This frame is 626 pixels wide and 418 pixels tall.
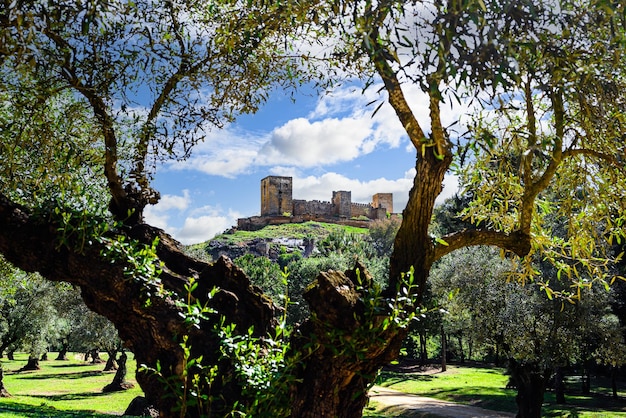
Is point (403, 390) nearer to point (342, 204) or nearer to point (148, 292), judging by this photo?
point (148, 292)

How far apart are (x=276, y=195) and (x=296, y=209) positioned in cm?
687

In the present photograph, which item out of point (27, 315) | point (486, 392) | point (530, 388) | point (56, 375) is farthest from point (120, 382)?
point (530, 388)

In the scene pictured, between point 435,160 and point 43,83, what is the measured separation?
4387mm

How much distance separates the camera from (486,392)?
29.4 metres

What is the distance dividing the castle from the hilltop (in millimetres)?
2852

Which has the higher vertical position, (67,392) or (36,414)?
(36,414)

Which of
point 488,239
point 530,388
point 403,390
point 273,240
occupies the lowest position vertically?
point 403,390

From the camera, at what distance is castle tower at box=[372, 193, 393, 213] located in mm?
157000

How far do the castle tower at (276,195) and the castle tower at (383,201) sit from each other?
26.1 m

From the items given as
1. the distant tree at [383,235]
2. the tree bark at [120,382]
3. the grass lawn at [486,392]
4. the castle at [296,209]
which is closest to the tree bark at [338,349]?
the grass lawn at [486,392]

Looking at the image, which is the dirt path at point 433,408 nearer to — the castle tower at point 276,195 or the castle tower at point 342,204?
the castle tower at point 276,195

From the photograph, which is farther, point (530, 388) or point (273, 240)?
point (273, 240)

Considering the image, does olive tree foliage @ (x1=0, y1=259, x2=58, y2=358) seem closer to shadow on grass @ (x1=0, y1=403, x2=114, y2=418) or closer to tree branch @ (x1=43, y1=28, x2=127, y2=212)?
shadow on grass @ (x1=0, y1=403, x2=114, y2=418)

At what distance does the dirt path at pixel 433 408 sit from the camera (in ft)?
73.1
